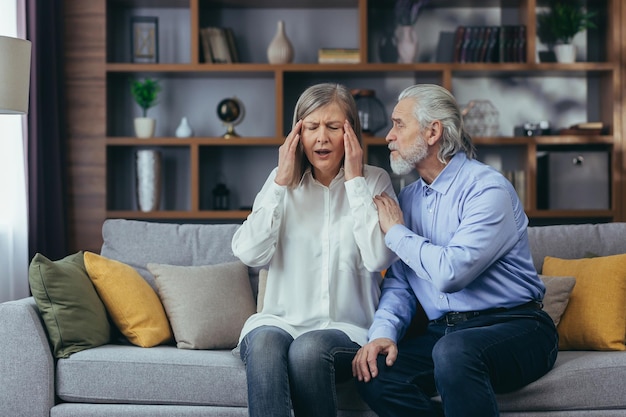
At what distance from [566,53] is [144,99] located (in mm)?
2327

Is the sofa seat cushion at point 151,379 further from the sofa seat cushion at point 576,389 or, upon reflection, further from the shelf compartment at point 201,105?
the shelf compartment at point 201,105

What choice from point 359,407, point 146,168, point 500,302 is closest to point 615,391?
point 500,302

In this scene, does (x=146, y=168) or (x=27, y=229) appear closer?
(x=27, y=229)

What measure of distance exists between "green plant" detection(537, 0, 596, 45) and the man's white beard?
2495mm

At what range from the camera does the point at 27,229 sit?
3973 mm

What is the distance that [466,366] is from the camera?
2123mm

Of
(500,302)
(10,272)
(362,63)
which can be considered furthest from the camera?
(362,63)

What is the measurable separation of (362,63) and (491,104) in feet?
2.53

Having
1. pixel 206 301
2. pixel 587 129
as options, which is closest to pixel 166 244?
pixel 206 301

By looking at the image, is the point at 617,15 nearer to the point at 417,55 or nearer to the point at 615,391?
the point at 417,55

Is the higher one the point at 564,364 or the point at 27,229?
the point at 27,229

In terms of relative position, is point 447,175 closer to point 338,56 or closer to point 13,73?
point 13,73

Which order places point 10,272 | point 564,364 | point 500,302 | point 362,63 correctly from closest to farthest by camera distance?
point 500,302, point 564,364, point 10,272, point 362,63

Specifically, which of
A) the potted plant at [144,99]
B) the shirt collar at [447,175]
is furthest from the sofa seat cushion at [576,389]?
the potted plant at [144,99]
